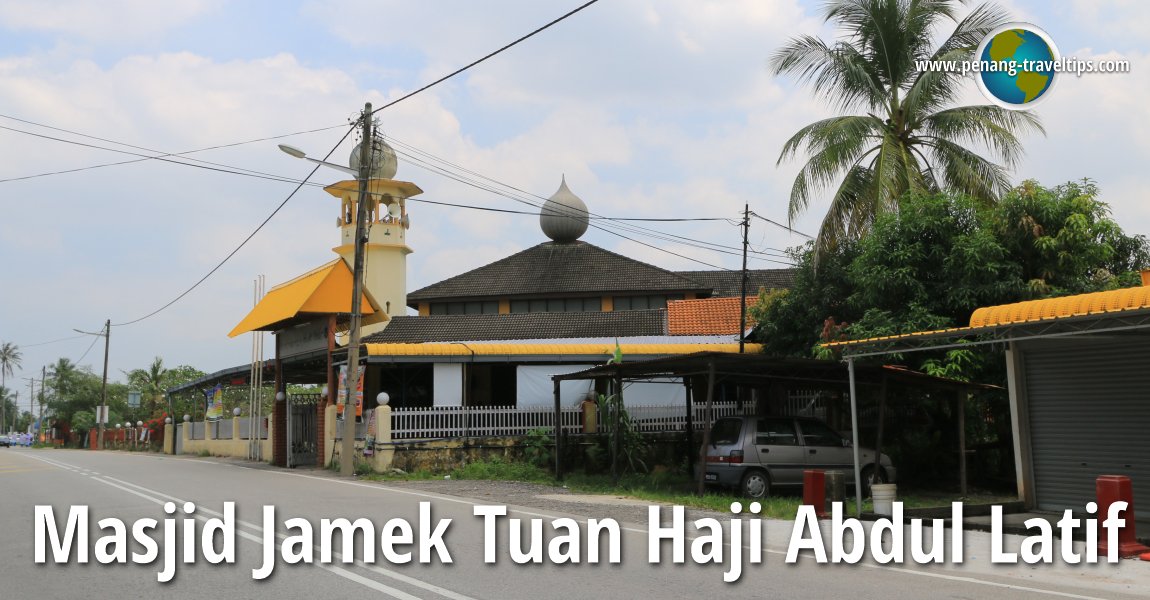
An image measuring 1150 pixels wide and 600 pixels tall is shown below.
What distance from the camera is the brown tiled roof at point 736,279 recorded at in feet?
132

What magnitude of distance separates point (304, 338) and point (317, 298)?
121 inches

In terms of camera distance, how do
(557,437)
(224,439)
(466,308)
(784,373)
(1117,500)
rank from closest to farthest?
(1117,500), (784,373), (557,437), (224,439), (466,308)

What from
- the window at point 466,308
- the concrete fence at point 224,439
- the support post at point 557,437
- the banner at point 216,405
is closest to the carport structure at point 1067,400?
the support post at point 557,437

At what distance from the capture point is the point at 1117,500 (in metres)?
11.0

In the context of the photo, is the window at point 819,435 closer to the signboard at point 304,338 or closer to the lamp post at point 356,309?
the lamp post at point 356,309

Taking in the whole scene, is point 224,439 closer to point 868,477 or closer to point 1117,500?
point 868,477

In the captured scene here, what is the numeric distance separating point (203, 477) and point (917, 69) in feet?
62.8

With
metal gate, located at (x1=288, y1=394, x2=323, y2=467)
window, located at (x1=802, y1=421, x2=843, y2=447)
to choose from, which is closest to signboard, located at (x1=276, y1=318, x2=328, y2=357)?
metal gate, located at (x1=288, y1=394, x2=323, y2=467)

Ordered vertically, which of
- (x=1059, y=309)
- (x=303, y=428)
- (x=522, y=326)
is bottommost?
(x=303, y=428)

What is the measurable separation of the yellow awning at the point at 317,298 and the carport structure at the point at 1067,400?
15.2 metres

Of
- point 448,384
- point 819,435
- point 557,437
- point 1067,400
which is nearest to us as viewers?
point 1067,400

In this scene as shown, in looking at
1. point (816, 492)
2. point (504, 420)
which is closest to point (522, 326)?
point (504, 420)

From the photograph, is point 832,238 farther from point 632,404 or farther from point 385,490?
point 385,490

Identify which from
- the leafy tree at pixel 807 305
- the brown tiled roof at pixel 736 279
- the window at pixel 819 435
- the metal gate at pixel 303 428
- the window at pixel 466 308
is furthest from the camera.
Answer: the brown tiled roof at pixel 736 279
